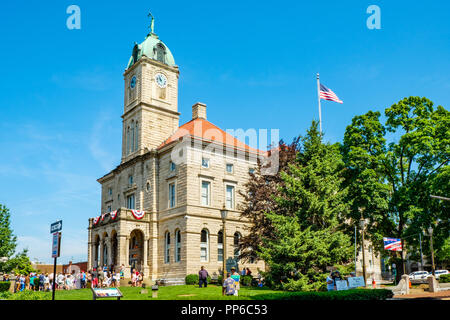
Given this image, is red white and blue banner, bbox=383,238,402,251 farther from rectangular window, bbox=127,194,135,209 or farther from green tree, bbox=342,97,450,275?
rectangular window, bbox=127,194,135,209

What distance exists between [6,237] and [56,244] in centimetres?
4770

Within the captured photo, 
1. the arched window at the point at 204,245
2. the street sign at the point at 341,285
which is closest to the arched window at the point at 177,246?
the arched window at the point at 204,245

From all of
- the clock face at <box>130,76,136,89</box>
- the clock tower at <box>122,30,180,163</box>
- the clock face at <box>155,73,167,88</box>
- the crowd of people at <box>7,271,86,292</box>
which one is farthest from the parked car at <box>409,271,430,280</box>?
the clock face at <box>130,76,136,89</box>

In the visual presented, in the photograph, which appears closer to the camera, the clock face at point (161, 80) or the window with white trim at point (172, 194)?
the window with white trim at point (172, 194)

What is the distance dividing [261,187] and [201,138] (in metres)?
9.22

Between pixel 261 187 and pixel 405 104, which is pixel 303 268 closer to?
pixel 261 187

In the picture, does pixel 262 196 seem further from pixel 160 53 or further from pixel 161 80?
pixel 160 53

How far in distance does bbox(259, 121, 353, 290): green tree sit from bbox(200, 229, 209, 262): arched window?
12.8 metres

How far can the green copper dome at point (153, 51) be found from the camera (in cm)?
5325

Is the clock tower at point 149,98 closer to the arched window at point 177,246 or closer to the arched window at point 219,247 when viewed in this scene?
the arched window at point 177,246

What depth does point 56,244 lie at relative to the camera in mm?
16047

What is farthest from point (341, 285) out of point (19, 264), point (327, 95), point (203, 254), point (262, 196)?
point (19, 264)

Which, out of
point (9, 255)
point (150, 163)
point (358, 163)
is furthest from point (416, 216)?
point (9, 255)

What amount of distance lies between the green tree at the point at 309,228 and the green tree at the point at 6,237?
4133 cm
